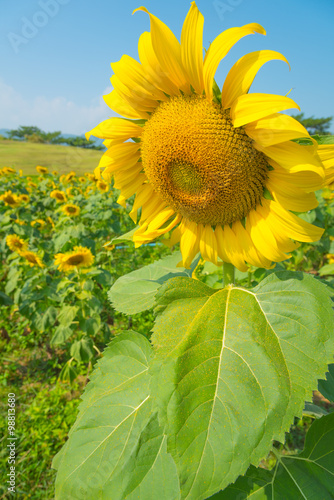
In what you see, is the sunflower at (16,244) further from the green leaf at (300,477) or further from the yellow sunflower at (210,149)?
the green leaf at (300,477)

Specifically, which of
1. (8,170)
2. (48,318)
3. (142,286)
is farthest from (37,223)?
(142,286)

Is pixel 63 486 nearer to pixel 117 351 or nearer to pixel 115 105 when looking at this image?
pixel 117 351

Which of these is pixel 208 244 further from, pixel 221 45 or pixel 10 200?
pixel 10 200

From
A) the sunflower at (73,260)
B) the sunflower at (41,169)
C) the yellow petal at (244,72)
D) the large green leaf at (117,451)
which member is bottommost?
the sunflower at (73,260)

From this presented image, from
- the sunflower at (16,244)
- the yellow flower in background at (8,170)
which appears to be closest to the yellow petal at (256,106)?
the sunflower at (16,244)

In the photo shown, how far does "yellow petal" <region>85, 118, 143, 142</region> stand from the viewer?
116 cm

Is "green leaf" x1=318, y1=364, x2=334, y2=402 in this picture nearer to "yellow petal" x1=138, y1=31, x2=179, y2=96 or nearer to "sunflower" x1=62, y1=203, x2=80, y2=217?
"yellow petal" x1=138, y1=31, x2=179, y2=96

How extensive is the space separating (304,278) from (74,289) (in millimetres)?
3255

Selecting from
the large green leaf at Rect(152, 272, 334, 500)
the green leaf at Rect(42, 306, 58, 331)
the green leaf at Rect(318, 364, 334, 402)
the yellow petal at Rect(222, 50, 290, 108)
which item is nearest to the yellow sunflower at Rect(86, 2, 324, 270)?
the yellow petal at Rect(222, 50, 290, 108)

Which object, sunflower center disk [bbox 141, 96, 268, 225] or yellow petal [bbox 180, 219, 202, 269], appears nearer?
sunflower center disk [bbox 141, 96, 268, 225]

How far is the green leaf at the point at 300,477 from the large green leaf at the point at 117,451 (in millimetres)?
226

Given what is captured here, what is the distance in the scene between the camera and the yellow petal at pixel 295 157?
823 millimetres

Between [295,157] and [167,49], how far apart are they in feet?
1.64

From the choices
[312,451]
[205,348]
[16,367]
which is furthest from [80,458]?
[16,367]
